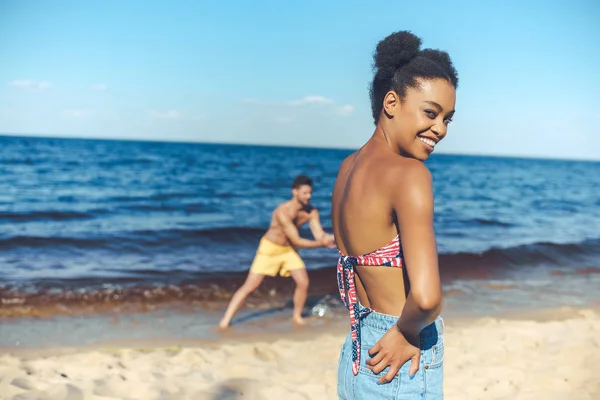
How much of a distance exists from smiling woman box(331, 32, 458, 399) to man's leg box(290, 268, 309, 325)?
15.6 feet

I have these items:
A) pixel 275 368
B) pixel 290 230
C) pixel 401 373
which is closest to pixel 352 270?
pixel 401 373

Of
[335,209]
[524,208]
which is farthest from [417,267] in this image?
[524,208]

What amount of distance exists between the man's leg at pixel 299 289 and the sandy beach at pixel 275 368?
0.63m

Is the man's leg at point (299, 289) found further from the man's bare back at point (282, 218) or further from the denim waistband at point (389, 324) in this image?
the denim waistband at point (389, 324)

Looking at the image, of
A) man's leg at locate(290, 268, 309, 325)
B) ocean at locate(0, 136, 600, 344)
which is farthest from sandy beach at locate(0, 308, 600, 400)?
ocean at locate(0, 136, 600, 344)

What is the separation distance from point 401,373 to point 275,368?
3563mm

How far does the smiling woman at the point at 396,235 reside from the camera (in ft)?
5.16

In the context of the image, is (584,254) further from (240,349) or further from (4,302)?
(4,302)

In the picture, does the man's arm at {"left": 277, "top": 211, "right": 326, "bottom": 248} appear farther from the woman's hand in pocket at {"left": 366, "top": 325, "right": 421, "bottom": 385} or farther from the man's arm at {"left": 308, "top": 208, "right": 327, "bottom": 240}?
the woman's hand in pocket at {"left": 366, "top": 325, "right": 421, "bottom": 385}

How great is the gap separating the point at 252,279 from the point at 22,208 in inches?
486

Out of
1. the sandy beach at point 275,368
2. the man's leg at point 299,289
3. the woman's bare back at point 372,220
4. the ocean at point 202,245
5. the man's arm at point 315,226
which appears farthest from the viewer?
the ocean at point 202,245

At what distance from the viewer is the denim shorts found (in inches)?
68.0

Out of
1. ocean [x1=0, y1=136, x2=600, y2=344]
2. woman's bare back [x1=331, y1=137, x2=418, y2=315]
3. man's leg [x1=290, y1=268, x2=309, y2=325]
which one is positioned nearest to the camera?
woman's bare back [x1=331, y1=137, x2=418, y2=315]

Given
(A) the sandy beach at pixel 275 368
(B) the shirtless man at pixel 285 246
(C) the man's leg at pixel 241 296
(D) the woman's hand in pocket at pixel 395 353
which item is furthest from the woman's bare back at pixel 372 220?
(C) the man's leg at pixel 241 296
